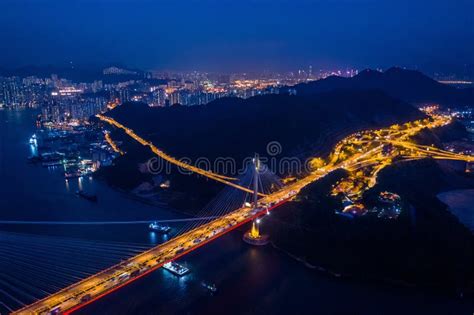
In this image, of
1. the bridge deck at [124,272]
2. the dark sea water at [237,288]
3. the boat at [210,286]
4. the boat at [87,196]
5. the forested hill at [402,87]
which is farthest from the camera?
the forested hill at [402,87]

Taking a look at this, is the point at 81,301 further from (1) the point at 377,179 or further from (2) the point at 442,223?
(1) the point at 377,179

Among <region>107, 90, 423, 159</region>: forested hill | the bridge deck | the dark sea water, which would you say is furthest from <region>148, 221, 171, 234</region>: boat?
<region>107, 90, 423, 159</region>: forested hill

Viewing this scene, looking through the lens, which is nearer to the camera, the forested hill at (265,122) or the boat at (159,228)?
the boat at (159,228)

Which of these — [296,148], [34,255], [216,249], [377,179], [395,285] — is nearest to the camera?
[34,255]

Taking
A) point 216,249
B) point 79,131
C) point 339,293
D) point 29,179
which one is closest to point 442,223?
point 339,293

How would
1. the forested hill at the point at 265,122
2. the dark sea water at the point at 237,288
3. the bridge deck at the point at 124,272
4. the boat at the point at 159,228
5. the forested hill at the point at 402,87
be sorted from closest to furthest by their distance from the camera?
the bridge deck at the point at 124,272
the dark sea water at the point at 237,288
the boat at the point at 159,228
the forested hill at the point at 265,122
the forested hill at the point at 402,87

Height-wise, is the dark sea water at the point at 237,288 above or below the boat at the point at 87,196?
below

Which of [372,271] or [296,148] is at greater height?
[296,148]

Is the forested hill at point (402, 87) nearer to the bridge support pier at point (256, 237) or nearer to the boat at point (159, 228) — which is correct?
the boat at point (159, 228)

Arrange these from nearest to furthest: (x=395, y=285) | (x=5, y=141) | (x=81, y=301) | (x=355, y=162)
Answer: (x=81, y=301), (x=395, y=285), (x=355, y=162), (x=5, y=141)

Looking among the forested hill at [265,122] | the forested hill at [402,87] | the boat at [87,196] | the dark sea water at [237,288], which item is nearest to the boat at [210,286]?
the dark sea water at [237,288]

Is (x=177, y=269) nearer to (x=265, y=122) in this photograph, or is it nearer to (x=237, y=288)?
(x=237, y=288)
